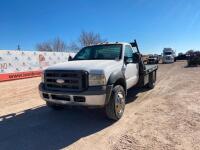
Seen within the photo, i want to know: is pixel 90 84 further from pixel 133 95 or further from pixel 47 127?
pixel 133 95

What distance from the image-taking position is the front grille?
5078 mm

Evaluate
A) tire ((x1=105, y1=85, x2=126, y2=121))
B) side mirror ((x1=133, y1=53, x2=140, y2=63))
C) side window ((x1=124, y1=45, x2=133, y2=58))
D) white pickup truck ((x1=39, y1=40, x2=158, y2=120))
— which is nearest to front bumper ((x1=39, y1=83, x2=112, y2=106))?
white pickup truck ((x1=39, y1=40, x2=158, y2=120))

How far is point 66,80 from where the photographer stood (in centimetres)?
527

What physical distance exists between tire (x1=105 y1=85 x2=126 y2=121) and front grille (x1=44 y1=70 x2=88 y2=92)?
78cm

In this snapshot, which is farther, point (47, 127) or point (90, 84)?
point (47, 127)

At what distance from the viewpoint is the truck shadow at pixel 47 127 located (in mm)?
4492

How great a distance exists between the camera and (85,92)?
4.99 m

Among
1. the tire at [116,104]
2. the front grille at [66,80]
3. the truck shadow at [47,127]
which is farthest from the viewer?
the tire at [116,104]

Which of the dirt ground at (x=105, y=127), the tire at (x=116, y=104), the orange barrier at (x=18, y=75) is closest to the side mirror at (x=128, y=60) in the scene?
the tire at (x=116, y=104)

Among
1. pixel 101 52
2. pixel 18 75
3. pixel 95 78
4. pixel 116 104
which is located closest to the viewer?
pixel 95 78

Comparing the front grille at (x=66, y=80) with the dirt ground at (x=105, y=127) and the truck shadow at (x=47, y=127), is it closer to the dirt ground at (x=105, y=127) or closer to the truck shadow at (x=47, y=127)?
the truck shadow at (x=47, y=127)

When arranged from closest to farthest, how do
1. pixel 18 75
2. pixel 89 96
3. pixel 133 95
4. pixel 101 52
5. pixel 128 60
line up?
pixel 89 96, pixel 128 60, pixel 101 52, pixel 133 95, pixel 18 75

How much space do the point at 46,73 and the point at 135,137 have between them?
8.94 ft

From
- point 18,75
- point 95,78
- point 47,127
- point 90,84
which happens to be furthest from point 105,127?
point 18,75
